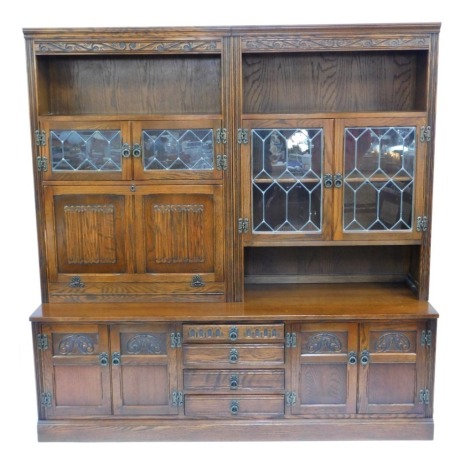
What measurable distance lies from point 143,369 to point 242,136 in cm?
140

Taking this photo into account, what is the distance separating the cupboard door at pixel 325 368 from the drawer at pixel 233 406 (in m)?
0.12

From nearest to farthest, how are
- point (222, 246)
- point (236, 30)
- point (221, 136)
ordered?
point (236, 30) < point (221, 136) < point (222, 246)

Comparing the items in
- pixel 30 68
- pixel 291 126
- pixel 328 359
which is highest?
pixel 30 68

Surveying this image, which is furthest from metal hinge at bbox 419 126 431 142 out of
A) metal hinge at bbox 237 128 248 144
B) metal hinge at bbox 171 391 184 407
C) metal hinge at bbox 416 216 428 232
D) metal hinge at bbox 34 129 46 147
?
metal hinge at bbox 34 129 46 147

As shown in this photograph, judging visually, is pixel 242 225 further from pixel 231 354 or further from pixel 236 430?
pixel 236 430

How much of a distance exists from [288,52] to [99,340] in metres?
1.92

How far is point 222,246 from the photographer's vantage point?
3830mm

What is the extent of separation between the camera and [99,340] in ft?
12.0

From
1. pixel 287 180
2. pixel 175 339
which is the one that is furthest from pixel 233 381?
pixel 287 180

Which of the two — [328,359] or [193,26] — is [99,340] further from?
[193,26]

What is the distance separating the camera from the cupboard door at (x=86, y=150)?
371 centimetres

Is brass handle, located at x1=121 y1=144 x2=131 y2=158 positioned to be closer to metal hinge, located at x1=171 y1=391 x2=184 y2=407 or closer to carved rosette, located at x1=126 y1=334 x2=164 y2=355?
carved rosette, located at x1=126 y1=334 x2=164 y2=355

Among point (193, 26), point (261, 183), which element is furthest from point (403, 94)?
point (193, 26)

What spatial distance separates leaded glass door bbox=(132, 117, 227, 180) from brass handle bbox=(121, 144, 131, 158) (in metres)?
0.03
